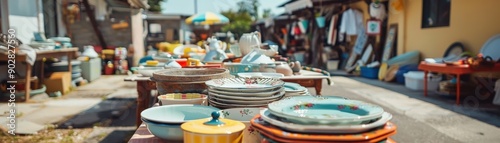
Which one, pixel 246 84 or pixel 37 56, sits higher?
pixel 37 56

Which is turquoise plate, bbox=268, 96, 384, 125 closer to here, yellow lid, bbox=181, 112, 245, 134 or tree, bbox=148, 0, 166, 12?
yellow lid, bbox=181, 112, 245, 134

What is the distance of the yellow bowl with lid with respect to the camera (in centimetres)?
107

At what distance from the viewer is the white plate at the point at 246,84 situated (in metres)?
1.48

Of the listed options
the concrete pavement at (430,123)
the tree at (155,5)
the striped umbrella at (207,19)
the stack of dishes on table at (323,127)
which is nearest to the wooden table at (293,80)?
the concrete pavement at (430,123)

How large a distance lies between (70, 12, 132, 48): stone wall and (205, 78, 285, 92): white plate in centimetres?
1005

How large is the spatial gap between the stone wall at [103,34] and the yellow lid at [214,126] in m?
10.6

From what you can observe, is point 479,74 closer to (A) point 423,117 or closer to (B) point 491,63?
(B) point 491,63

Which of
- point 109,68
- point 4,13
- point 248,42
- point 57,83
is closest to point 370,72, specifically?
point 248,42

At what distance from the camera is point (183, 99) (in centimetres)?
162

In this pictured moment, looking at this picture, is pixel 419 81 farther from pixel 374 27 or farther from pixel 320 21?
pixel 320 21

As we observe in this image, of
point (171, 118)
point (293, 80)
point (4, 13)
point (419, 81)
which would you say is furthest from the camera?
point (419, 81)

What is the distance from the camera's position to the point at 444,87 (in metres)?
5.86

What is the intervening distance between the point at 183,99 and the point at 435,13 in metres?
7.27

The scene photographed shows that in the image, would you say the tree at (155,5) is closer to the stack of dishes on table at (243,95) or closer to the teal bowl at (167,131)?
the stack of dishes on table at (243,95)
